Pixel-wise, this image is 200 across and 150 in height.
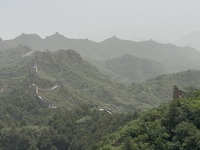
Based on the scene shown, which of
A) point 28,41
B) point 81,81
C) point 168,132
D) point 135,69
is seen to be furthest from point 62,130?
point 28,41

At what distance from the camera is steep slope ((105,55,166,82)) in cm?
14800

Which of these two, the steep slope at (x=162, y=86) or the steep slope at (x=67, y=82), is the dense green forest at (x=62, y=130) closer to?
the steep slope at (x=67, y=82)

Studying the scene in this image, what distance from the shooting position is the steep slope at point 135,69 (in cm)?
14800

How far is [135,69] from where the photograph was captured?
495 feet

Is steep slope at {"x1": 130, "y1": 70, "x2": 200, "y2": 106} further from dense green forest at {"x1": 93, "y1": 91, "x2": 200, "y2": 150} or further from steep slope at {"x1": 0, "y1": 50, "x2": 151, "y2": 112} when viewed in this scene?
dense green forest at {"x1": 93, "y1": 91, "x2": 200, "y2": 150}

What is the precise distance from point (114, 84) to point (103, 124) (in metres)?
56.4

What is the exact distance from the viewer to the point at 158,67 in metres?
158

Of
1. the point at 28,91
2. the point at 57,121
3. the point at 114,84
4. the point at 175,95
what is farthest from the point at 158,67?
the point at 175,95

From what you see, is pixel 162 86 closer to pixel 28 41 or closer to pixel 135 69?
pixel 135 69

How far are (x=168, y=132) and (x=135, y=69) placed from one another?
130543 millimetres

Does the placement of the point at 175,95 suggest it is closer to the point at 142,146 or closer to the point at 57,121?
the point at 142,146

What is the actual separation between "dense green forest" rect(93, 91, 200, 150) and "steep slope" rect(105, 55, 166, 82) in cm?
12053

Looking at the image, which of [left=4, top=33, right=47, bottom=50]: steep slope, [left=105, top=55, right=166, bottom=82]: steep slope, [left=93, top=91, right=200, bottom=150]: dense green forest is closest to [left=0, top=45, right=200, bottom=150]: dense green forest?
[left=93, top=91, right=200, bottom=150]: dense green forest

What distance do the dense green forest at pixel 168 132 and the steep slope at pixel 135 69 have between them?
120529 millimetres
